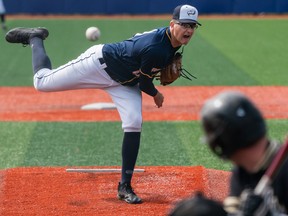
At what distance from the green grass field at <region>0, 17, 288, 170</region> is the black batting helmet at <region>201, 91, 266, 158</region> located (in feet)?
16.2

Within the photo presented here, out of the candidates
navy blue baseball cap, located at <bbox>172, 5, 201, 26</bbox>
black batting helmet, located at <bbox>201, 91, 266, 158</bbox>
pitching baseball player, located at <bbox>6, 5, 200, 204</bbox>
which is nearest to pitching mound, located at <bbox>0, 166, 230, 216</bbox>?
pitching baseball player, located at <bbox>6, 5, 200, 204</bbox>

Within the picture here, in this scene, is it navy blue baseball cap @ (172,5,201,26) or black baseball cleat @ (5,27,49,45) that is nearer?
navy blue baseball cap @ (172,5,201,26)

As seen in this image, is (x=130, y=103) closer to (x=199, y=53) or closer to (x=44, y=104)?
(x=44, y=104)

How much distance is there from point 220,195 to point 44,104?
5.86 meters

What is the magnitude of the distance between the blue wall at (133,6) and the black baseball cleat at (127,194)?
24.4 meters

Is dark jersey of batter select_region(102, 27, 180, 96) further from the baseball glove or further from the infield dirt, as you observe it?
the infield dirt

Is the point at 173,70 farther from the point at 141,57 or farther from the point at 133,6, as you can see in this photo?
the point at 133,6

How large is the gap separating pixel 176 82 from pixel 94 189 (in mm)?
7661

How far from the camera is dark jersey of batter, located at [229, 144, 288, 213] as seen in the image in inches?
117

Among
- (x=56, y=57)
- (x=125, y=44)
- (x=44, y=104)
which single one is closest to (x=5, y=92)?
Answer: (x=44, y=104)

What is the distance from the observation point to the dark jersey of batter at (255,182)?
2.97m

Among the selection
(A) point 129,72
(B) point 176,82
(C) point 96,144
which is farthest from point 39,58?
(B) point 176,82

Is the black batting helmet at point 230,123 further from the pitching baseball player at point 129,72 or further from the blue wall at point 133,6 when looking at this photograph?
the blue wall at point 133,6

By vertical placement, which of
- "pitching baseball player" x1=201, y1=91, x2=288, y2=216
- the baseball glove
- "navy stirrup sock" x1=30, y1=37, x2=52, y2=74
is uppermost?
"pitching baseball player" x1=201, y1=91, x2=288, y2=216
